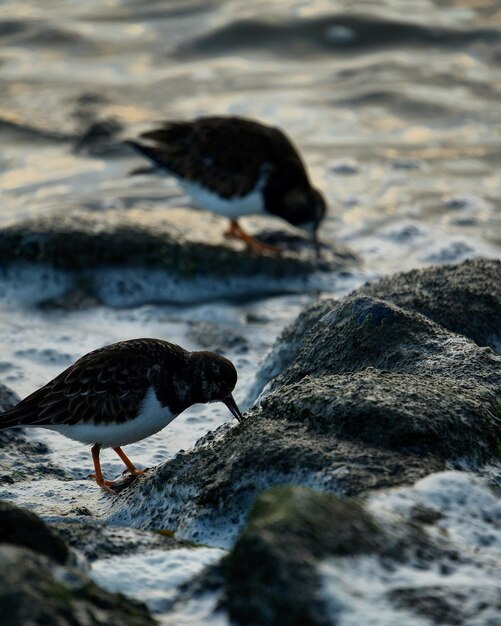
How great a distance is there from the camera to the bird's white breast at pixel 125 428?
13.9 feet

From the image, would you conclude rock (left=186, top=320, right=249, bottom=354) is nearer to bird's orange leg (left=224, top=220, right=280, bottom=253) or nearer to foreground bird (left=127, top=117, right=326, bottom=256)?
bird's orange leg (left=224, top=220, right=280, bottom=253)

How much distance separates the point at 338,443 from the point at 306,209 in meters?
4.19

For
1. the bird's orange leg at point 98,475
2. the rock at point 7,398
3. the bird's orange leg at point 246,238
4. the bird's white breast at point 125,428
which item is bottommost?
the bird's orange leg at point 246,238

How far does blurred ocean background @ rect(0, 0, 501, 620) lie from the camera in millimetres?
6230

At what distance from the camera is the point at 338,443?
10.7 ft

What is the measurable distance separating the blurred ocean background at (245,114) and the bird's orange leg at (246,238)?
0.50 m

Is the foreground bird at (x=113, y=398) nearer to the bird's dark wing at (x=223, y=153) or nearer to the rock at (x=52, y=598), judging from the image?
the rock at (x=52, y=598)

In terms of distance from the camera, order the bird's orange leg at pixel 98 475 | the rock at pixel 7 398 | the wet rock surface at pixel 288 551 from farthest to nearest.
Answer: the rock at pixel 7 398
the bird's orange leg at pixel 98 475
the wet rock surface at pixel 288 551

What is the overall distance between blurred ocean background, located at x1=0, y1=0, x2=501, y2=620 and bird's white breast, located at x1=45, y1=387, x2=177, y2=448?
35 centimetres

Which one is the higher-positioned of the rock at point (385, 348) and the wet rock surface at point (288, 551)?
the wet rock surface at point (288, 551)

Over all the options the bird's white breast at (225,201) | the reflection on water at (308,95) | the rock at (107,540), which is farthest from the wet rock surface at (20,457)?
the reflection on water at (308,95)

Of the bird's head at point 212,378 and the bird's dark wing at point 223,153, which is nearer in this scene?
the bird's head at point 212,378

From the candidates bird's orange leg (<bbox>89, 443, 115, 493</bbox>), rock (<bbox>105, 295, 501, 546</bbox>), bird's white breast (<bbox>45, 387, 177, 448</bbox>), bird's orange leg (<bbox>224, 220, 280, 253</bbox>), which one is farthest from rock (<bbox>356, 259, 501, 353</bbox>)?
bird's orange leg (<bbox>224, 220, 280, 253</bbox>)

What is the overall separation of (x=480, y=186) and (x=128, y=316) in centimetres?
319
